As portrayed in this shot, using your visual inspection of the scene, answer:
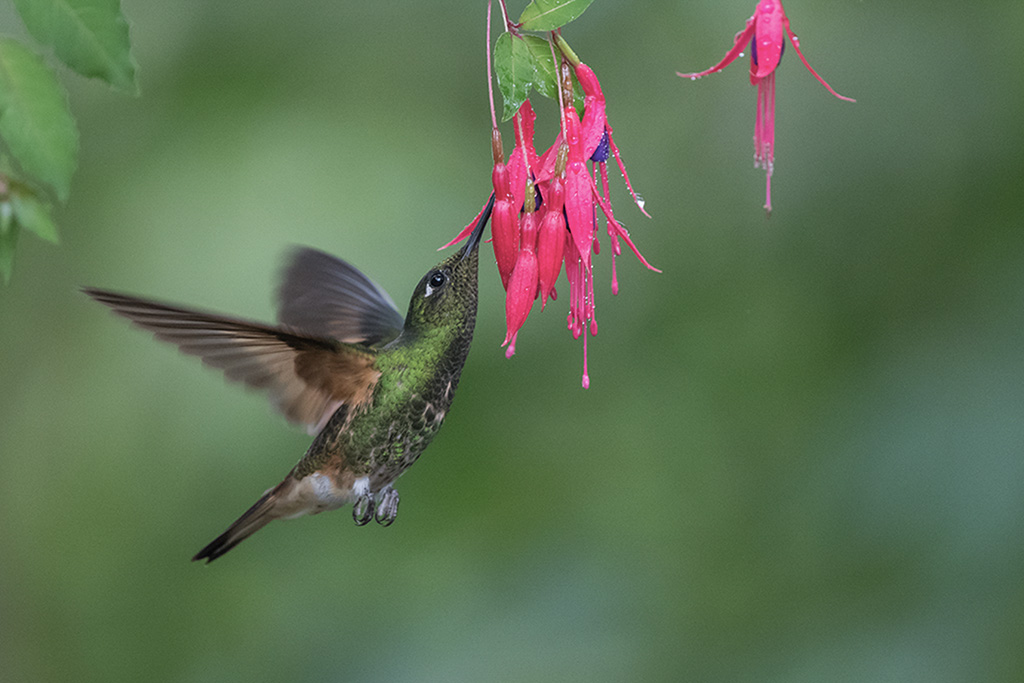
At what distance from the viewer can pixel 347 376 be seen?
1.19 metres

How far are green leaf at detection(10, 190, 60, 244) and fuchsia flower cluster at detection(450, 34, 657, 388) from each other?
0.36 metres

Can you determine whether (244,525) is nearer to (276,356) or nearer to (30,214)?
(276,356)

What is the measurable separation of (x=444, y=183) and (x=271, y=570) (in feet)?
3.06

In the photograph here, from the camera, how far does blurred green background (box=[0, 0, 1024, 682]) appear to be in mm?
2145

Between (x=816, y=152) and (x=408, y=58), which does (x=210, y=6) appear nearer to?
(x=408, y=58)

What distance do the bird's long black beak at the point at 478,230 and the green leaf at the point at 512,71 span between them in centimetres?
9

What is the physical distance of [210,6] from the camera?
7.60ft

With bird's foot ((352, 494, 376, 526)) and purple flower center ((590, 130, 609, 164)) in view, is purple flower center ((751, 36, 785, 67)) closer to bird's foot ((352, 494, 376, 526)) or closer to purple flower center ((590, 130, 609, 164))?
purple flower center ((590, 130, 609, 164))

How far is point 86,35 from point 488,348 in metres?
1.49

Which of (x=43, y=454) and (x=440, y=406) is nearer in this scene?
(x=440, y=406)

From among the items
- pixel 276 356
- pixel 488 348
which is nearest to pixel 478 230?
pixel 276 356

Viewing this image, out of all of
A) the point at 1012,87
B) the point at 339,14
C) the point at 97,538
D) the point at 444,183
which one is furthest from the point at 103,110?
the point at 1012,87

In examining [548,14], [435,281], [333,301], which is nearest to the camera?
[548,14]

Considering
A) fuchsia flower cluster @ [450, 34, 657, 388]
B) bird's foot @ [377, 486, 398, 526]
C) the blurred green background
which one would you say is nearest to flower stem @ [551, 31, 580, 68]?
fuchsia flower cluster @ [450, 34, 657, 388]
